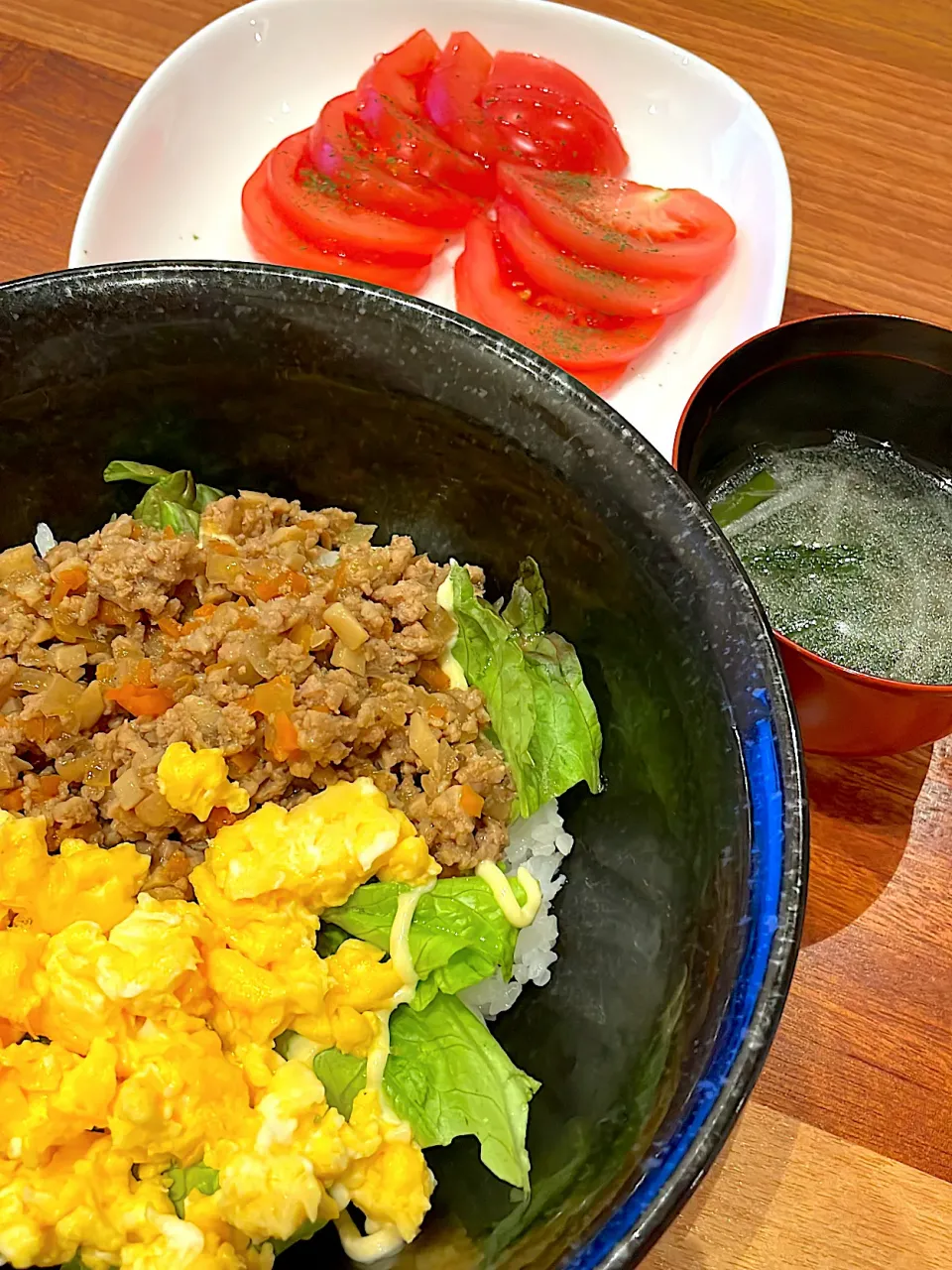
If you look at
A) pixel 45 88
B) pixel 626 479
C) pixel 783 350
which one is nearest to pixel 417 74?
pixel 45 88

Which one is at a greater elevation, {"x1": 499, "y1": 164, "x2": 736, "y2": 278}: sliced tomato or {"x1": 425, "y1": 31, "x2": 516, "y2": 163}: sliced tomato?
{"x1": 425, "y1": 31, "x2": 516, "y2": 163}: sliced tomato

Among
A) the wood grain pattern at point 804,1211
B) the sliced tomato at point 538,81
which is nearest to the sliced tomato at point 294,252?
the sliced tomato at point 538,81

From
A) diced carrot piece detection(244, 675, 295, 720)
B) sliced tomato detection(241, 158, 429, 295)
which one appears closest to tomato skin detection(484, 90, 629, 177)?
sliced tomato detection(241, 158, 429, 295)

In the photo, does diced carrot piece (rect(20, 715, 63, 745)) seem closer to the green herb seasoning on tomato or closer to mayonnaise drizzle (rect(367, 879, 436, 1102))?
mayonnaise drizzle (rect(367, 879, 436, 1102))

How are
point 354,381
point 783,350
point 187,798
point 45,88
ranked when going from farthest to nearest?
point 45,88 → point 783,350 → point 354,381 → point 187,798

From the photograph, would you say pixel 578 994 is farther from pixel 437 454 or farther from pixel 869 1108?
pixel 437 454

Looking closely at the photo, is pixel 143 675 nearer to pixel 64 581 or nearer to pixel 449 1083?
pixel 64 581
